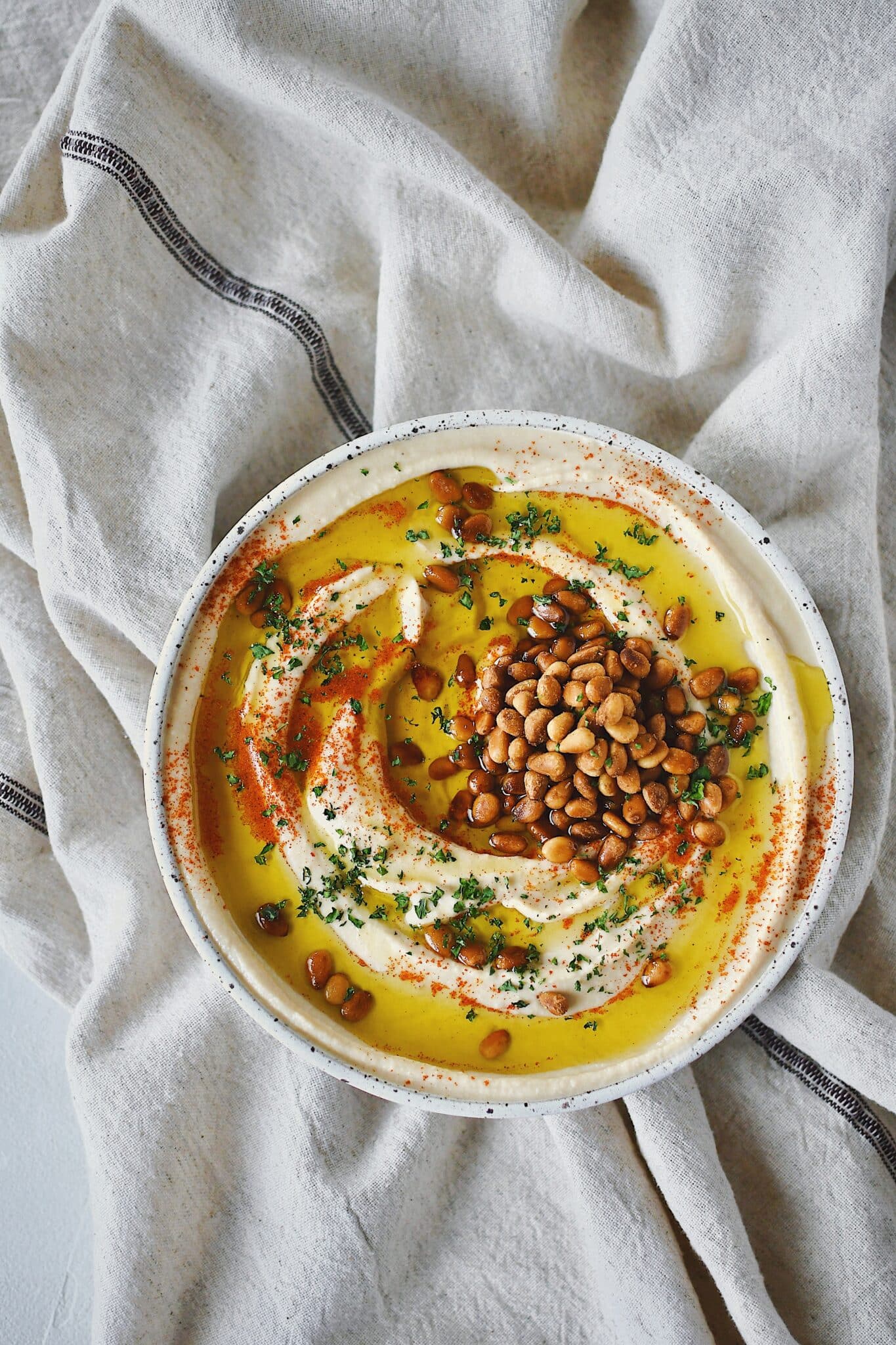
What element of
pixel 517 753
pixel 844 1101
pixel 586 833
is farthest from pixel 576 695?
pixel 844 1101

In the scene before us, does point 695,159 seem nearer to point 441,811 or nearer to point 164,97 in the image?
point 164,97

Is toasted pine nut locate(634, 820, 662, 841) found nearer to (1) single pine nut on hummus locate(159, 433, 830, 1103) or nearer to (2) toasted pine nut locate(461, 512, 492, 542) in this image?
(1) single pine nut on hummus locate(159, 433, 830, 1103)

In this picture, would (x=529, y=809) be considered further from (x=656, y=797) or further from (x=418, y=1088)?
(x=418, y=1088)

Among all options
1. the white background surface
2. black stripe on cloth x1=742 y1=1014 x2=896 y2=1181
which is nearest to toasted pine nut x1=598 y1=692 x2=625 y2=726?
black stripe on cloth x1=742 y1=1014 x2=896 y2=1181

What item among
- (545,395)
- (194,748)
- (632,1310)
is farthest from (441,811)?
(632,1310)

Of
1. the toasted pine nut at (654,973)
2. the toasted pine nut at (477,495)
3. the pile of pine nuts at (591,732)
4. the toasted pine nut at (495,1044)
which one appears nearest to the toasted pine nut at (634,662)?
the pile of pine nuts at (591,732)

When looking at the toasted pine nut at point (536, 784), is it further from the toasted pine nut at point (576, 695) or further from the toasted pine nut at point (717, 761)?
the toasted pine nut at point (717, 761)

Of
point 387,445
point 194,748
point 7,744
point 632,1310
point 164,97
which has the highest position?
point 164,97
